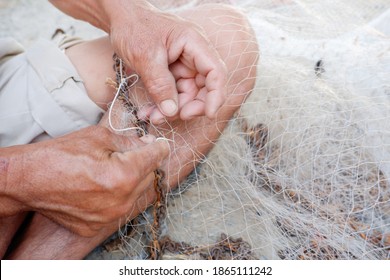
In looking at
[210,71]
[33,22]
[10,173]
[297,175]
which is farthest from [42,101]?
[33,22]

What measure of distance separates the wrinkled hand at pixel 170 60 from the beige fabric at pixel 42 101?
0.58 ft

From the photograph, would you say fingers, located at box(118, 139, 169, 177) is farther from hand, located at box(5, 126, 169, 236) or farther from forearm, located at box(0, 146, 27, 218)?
forearm, located at box(0, 146, 27, 218)

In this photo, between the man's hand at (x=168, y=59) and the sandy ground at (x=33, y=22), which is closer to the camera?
the man's hand at (x=168, y=59)

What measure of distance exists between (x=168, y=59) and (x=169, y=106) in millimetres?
134

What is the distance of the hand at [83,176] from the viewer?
1046 millimetres

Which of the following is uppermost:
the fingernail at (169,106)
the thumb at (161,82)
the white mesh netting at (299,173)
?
the thumb at (161,82)

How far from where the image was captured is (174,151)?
4.35 feet

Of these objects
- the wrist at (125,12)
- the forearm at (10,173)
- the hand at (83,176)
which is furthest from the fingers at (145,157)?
the wrist at (125,12)

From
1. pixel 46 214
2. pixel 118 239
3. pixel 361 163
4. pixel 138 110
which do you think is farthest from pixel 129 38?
pixel 361 163

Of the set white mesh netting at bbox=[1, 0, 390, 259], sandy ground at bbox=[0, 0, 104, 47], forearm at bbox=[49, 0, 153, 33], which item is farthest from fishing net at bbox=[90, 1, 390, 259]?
sandy ground at bbox=[0, 0, 104, 47]

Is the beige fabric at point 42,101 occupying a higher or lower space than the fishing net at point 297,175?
higher

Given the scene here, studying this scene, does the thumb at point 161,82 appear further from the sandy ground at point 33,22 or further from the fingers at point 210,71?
the sandy ground at point 33,22

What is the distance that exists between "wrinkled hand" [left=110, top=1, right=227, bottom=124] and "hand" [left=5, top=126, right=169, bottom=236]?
146 millimetres

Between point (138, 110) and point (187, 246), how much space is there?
17.8 inches
